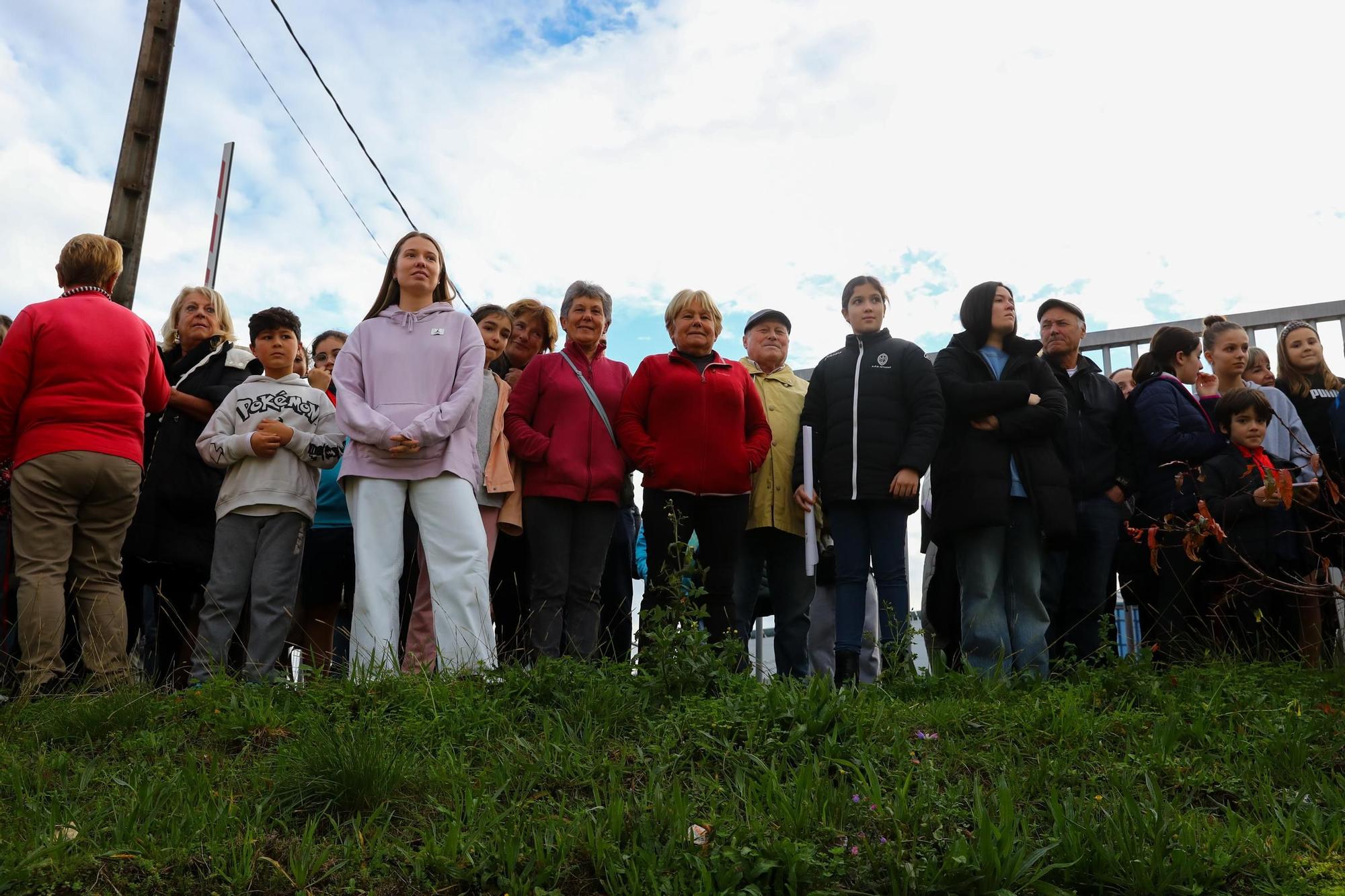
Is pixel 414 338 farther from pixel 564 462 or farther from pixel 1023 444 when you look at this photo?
pixel 1023 444

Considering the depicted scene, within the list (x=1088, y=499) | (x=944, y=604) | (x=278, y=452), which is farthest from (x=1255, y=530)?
(x=278, y=452)

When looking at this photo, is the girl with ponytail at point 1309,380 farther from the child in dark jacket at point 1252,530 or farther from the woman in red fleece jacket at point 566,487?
the woman in red fleece jacket at point 566,487

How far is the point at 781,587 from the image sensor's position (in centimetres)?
595

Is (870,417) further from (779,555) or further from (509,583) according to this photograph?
(509,583)

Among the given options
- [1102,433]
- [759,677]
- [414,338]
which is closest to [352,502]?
[414,338]

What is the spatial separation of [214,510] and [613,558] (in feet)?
→ 6.74

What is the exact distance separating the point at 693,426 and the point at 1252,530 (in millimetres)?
2896

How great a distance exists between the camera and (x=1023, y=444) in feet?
17.9

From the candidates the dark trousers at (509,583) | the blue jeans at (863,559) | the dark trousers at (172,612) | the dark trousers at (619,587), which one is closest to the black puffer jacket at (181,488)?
the dark trousers at (172,612)

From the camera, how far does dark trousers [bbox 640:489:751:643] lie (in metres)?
5.43

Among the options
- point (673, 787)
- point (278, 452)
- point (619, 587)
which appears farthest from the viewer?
point (619, 587)

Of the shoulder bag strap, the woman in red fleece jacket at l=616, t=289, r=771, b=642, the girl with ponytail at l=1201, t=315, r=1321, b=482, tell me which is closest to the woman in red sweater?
the shoulder bag strap

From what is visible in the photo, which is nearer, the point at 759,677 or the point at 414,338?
the point at 759,677

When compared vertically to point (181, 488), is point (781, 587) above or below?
below
